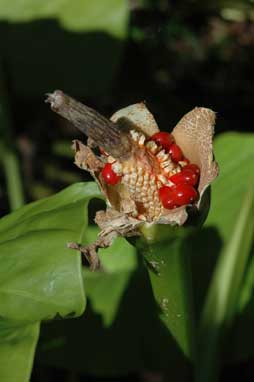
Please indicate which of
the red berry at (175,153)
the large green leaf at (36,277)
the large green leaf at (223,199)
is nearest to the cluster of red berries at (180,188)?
the red berry at (175,153)

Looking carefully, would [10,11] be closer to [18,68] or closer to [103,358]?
[18,68]

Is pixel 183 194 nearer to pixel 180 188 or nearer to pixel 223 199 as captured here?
pixel 180 188

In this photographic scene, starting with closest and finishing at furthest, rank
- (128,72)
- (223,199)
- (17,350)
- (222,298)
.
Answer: (222,298) → (17,350) → (223,199) → (128,72)

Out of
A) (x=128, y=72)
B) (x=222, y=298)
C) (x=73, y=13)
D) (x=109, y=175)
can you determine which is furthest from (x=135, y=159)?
(x=128, y=72)

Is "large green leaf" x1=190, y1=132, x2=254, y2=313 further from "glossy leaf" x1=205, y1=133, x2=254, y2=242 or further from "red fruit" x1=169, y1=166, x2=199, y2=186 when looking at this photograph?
"red fruit" x1=169, y1=166, x2=199, y2=186

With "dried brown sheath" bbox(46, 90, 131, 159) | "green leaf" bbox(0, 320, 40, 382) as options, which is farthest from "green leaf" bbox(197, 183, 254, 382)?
"green leaf" bbox(0, 320, 40, 382)
